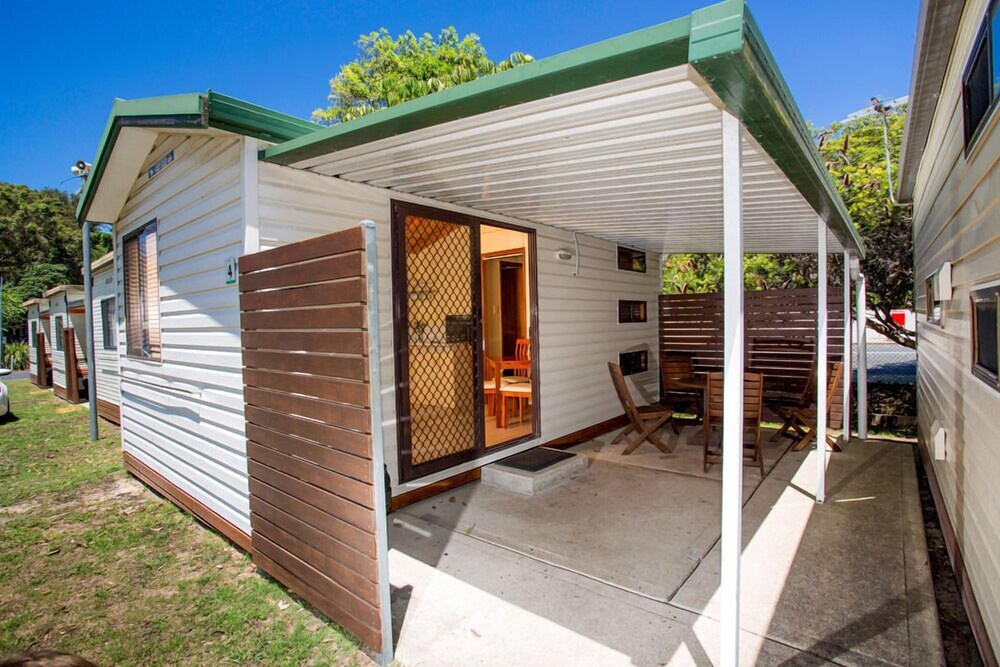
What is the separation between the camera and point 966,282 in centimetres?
250

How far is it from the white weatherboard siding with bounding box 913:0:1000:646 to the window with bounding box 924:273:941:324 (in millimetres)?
89

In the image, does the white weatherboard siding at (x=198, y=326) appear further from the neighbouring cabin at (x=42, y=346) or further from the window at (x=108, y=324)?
the neighbouring cabin at (x=42, y=346)

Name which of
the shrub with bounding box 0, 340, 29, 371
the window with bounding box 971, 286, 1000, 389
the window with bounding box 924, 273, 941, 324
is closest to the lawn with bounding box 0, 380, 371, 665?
the window with bounding box 971, 286, 1000, 389

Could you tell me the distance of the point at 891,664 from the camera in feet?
6.54

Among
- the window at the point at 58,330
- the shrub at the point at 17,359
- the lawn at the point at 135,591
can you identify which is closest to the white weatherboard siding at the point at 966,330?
the lawn at the point at 135,591

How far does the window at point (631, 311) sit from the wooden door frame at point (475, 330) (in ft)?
6.91

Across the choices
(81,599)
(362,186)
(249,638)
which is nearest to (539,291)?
(362,186)

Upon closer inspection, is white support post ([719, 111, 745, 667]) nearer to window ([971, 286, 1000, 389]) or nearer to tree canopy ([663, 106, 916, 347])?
window ([971, 286, 1000, 389])

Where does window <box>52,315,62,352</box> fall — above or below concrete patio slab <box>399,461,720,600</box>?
above

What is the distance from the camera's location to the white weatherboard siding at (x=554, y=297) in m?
3.12

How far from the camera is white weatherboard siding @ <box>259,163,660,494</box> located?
312cm

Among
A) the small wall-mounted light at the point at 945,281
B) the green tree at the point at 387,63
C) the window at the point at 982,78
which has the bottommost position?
the small wall-mounted light at the point at 945,281

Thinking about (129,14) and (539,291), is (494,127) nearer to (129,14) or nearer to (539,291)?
(539,291)

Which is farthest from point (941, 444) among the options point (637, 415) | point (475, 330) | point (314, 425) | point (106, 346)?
point (106, 346)
